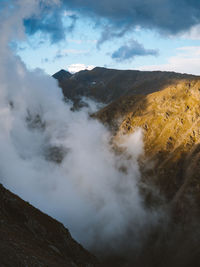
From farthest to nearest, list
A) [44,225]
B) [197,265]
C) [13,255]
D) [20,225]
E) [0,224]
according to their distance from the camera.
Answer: [197,265] < [44,225] < [20,225] < [0,224] < [13,255]

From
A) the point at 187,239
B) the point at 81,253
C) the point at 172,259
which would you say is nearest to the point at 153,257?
the point at 172,259

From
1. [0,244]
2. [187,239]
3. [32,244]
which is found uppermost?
[187,239]

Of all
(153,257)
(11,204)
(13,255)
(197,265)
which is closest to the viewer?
(13,255)

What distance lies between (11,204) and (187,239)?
186496mm

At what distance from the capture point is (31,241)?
4000 cm

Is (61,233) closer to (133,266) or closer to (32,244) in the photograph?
(32,244)

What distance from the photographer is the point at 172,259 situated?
18538 cm

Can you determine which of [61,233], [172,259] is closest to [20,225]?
[61,233]

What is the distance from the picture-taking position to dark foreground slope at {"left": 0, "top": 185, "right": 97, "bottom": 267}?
30031mm

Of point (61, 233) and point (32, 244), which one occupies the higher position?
point (61, 233)

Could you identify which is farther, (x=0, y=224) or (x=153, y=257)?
(x=153, y=257)

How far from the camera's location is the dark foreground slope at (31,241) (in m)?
30.0

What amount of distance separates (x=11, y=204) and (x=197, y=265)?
164207 millimetres

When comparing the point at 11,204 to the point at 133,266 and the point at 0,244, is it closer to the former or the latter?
the point at 0,244
